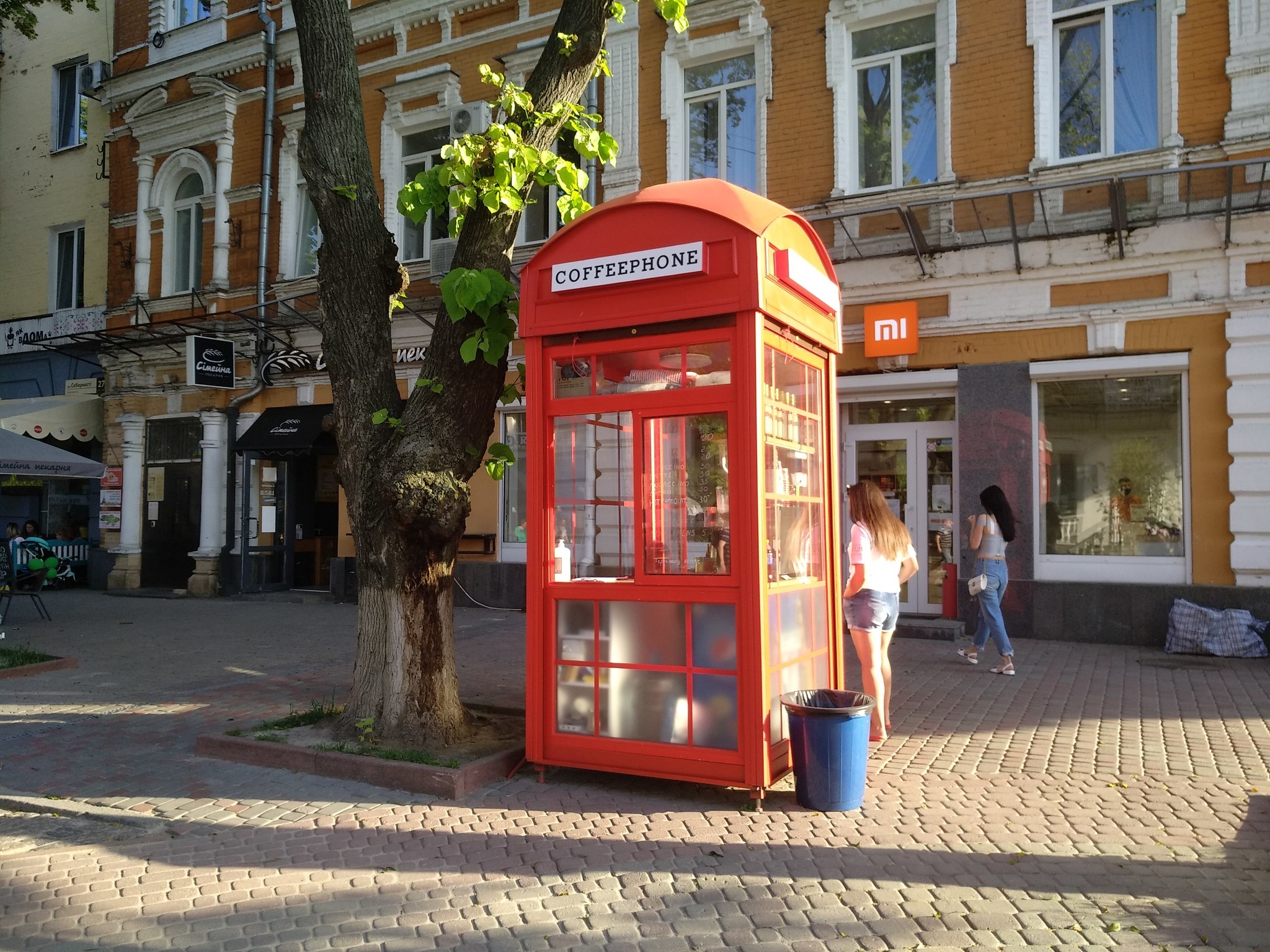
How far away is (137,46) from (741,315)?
1921 centimetres

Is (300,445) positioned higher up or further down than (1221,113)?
further down

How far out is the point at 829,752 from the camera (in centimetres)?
520

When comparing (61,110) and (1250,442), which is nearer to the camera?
(1250,442)

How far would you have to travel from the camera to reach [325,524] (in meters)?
18.2

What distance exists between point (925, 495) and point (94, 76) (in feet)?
60.3

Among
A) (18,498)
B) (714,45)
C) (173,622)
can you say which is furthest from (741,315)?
(18,498)

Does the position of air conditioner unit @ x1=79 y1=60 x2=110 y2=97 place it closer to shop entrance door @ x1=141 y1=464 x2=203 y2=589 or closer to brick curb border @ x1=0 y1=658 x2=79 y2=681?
shop entrance door @ x1=141 y1=464 x2=203 y2=589

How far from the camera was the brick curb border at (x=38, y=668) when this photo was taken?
9328 millimetres

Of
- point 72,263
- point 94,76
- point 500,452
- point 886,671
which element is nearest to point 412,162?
point 94,76

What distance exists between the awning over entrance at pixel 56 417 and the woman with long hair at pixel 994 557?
16545 millimetres

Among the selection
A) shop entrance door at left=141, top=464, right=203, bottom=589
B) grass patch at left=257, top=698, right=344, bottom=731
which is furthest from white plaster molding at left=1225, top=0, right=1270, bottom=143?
shop entrance door at left=141, top=464, right=203, bottom=589

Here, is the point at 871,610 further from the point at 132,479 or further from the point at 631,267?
the point at 132,479

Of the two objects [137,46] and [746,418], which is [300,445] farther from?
[746,418]

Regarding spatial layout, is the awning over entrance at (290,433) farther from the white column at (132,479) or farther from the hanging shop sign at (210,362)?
the white column at (132,479)
